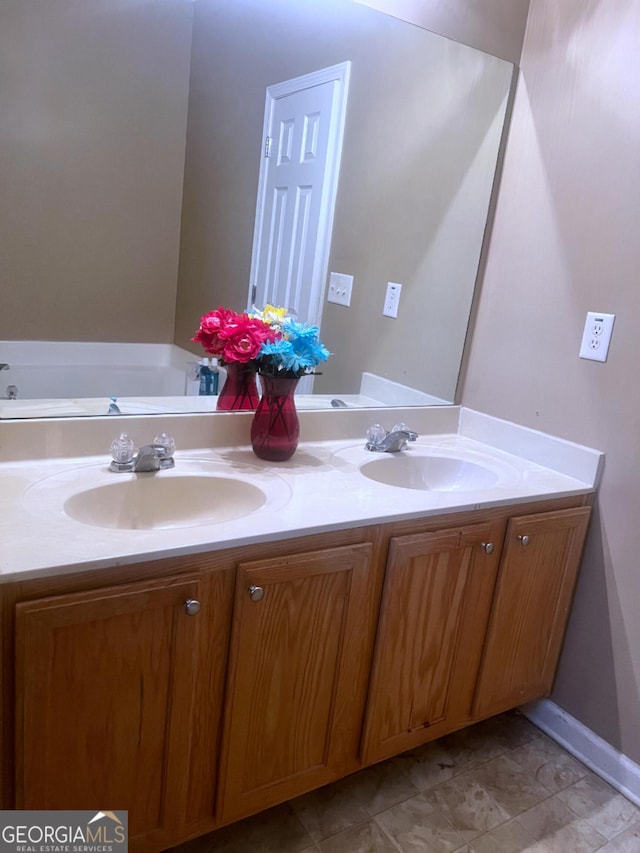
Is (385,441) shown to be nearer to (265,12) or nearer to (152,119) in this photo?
(152,119)

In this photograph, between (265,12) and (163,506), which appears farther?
(265,12)

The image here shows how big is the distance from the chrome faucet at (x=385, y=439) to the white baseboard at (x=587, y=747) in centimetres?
87

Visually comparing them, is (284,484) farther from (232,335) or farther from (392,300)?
(392,300)

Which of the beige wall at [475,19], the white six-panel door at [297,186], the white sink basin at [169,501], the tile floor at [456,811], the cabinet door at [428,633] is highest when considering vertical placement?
the beige wall at [475,19]

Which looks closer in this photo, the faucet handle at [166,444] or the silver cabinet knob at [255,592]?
the silver cabinet knob at [255,592]

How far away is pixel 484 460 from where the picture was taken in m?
1.83

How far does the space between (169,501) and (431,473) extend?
78 cm

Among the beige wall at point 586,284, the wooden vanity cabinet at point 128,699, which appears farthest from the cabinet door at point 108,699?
the beige wall at point 586,284

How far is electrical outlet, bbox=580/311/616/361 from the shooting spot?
1630 mm

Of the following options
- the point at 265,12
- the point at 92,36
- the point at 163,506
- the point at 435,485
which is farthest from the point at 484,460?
the point at 92,36

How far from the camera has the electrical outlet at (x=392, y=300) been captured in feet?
6.42

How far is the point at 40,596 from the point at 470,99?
174cm

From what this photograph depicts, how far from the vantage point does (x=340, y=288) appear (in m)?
1.86

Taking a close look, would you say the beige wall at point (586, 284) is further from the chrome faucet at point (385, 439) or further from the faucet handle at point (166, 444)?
the faucet handle at point (166, 444)
